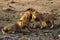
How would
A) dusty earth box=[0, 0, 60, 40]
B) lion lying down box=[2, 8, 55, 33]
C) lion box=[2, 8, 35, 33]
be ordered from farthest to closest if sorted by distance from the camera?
lion lying down box=[2, 8, 55, 33] < lion box=[2, 8, 35, 33] < dusty earth box=[0, 0, 60, 40]

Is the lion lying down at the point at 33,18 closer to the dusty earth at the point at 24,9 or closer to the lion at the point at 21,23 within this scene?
the lion at the point at 21,23

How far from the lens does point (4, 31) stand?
7816 mm

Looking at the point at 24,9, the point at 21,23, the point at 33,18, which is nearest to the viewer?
the point at 21,23

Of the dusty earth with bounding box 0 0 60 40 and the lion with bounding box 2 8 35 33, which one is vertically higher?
the lion with bounding box 2 8 35 33

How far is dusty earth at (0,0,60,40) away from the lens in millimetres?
7571

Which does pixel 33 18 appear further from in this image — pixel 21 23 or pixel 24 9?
pixel 24 9

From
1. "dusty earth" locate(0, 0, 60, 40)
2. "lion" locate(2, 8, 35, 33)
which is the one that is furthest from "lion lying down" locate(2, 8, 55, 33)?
"dusty earth" locate(0, 0, 60, 40)

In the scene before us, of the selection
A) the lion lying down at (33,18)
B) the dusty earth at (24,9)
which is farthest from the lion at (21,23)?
the dusty earth at (24,9)

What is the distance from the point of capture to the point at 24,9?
1131 cm

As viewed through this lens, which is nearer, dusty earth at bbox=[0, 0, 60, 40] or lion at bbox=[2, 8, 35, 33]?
dusty earth at bbox=[0, 0, 60, 40]

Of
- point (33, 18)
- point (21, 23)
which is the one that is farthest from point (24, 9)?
point (21, 23)

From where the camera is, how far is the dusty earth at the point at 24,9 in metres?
7.57

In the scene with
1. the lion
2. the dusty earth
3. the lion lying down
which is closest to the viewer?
the dusty earth

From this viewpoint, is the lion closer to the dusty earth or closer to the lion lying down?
the lion lying down
